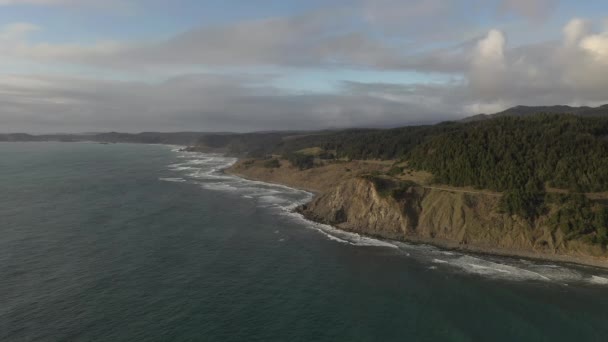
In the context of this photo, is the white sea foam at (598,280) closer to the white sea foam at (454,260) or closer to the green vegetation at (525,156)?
the white sea foam at (454,260)

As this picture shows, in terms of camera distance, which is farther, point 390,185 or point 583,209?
point 390,185

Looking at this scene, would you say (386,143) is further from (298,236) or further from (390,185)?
(298,236)

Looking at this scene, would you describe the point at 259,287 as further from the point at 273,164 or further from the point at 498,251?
the point at 273,164

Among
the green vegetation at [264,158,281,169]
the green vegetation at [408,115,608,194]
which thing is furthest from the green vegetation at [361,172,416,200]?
the green vegetation at [264,158,281,169]

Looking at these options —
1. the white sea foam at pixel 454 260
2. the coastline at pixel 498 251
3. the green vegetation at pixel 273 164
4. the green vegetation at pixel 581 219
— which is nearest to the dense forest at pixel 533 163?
the green vegetation at pixel 581 219

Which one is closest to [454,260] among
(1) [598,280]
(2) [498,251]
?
(2) [498,251]

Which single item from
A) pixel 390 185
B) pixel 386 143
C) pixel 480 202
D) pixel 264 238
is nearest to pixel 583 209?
pixel 480 202

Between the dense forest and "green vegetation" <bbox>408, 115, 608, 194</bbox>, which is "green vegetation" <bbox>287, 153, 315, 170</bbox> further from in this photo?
"green vegetation" <bbox>408, 115, 608, 194</bbox>

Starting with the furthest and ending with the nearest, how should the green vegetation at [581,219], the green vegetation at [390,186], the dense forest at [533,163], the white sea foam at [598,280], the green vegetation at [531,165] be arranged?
the green vegetation at [390,186] < the dense forest at [533,163] < the green vegetation at [531,165] < the green vegetation at [581,219] < the white sea foam at [598,280]
